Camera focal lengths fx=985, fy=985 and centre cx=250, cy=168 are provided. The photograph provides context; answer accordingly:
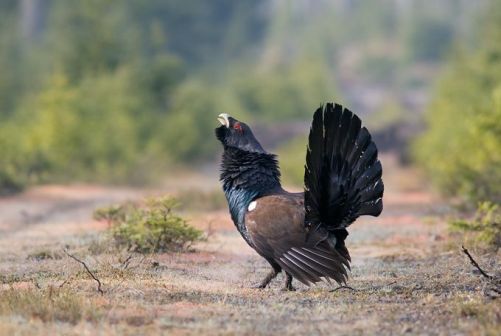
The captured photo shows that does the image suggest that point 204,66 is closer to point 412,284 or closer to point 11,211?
point 11,211

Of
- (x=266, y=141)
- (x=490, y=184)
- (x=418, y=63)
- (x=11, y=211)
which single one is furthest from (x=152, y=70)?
(x=418, y=63)

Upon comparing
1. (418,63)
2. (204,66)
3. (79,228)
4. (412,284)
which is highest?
(418,63)

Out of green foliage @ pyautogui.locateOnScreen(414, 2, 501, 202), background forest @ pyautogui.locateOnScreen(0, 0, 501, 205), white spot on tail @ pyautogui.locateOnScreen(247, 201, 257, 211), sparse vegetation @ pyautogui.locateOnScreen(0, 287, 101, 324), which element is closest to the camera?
sparse vegetation @ pyautogui.locateOnScreen(0, 287, 101, 324)

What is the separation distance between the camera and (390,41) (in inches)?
4048

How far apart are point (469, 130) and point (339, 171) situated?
43.8 ft

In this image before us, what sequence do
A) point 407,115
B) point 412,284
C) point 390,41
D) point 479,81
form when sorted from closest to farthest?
1. point 412,284
2. point 479,81
3. point 407,115
4. point 390,41

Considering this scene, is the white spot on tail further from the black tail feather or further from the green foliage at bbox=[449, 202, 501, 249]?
the green foliage at bbox=[449, 202, 501, 249]

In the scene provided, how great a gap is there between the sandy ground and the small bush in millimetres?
249

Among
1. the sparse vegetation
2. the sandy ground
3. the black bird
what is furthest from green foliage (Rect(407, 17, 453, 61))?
the sparse vegetation

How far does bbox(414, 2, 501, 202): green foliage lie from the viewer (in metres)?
19.0

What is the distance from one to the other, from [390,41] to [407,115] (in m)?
35.9

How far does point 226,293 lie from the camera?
861 centimetres

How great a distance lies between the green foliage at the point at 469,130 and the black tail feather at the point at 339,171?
873 cm

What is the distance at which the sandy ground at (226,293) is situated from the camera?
6.85 m
